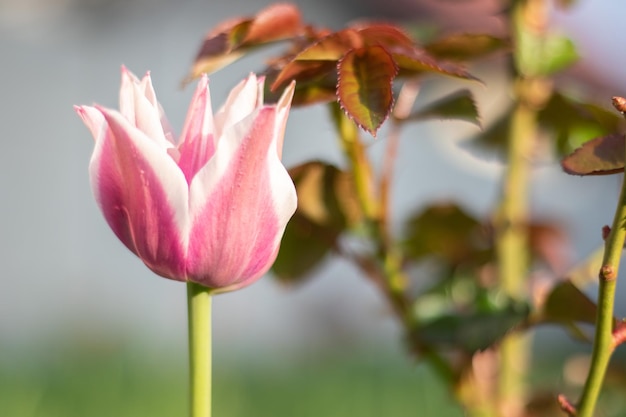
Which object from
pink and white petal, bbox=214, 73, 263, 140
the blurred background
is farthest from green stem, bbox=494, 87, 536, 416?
the blurred background

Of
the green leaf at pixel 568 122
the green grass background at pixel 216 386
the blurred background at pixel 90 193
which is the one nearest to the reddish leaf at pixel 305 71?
the green leaf at pixel 568 122

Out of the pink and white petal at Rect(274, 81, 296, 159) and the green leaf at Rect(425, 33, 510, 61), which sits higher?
the green leaf at Rect(425, 33, 510, 61)

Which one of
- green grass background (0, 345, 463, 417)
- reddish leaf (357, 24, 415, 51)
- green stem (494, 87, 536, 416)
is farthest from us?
green grass background (0, 345, 463, 417)

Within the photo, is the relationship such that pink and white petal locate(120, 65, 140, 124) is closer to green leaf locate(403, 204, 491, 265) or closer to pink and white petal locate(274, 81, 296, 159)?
pink and white petal locate(274, 81, 296, 159)

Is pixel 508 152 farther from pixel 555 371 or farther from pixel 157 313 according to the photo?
pixel 157 313

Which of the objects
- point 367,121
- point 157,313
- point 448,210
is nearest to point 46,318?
point 157,313

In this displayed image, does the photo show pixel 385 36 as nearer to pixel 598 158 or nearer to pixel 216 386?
pixel 598 158
